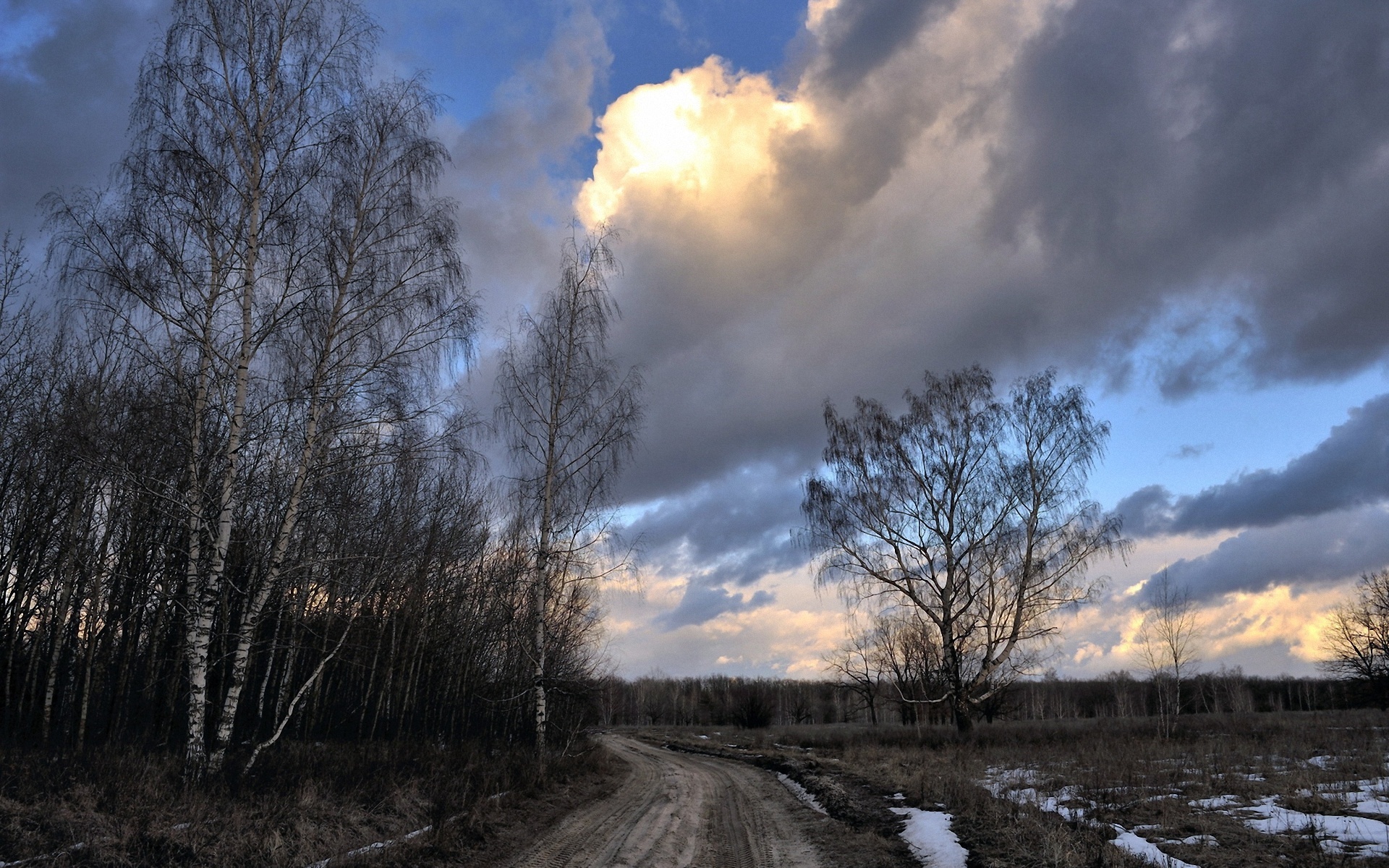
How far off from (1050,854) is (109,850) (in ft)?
30.2

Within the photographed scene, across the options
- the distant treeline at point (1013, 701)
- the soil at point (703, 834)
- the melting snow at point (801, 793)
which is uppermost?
the soil at point (703, 834)

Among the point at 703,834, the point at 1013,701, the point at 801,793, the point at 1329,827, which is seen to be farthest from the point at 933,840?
the point at 1013,701

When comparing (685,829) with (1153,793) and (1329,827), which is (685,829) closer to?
(1153,793)

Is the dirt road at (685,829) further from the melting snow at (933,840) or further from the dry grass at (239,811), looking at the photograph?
the melting snow at (933,840)

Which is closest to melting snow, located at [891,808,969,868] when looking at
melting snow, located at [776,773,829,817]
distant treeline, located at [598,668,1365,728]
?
melting snow, located at [776,773,829,817]

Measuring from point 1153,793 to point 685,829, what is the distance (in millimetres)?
7723

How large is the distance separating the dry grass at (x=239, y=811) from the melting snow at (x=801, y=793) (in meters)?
5.03

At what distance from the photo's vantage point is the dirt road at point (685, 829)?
9227 millimetres

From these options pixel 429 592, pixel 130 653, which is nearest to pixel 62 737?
pixel 130 653

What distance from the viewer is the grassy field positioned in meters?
8.09

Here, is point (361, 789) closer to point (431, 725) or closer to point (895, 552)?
point (431, 725)

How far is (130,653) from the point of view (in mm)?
16188


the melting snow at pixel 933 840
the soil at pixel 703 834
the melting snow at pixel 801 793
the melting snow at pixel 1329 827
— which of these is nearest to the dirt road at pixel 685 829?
the soil at pixel 703 834

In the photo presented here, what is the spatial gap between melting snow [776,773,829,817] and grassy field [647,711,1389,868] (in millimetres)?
959
